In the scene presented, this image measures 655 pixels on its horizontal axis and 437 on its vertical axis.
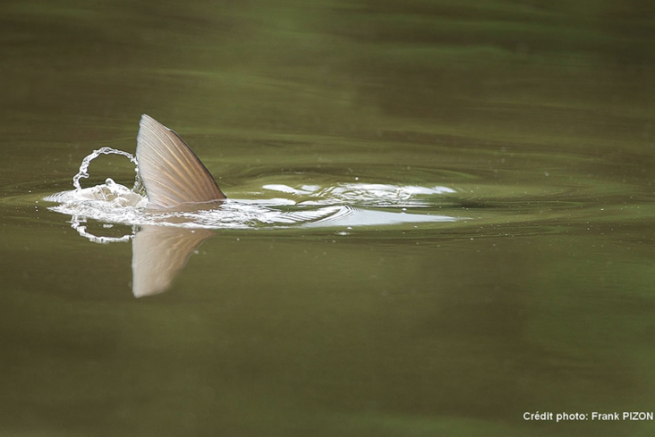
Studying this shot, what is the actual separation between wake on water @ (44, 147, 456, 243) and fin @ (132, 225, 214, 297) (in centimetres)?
5

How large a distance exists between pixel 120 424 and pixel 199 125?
2.82m

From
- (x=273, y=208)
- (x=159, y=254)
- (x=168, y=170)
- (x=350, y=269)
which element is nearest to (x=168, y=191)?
(x=168, y=170)

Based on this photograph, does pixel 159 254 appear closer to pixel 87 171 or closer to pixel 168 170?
pixel 168 170

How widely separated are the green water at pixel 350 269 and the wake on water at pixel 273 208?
0.26 feet

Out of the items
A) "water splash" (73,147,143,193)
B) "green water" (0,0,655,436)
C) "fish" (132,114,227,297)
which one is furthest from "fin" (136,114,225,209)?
"green water" (0,0,655,436)

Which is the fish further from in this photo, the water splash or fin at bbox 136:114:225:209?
the water splash

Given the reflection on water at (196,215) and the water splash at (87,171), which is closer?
the reflection on water at (196,215)

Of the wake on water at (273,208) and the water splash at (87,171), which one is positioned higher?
the water splash at (87,171)

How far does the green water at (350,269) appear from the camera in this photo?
125cm

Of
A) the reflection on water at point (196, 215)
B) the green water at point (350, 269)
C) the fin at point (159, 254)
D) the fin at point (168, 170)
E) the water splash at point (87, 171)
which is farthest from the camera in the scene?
the water splash at point (87, 171)

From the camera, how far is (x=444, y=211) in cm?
253

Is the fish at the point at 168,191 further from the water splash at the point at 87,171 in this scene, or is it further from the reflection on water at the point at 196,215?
the water splash at the point at 87,171

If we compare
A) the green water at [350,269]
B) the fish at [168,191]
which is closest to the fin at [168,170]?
the fish at [168,191]

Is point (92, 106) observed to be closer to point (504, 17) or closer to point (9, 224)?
point (9, 224)
